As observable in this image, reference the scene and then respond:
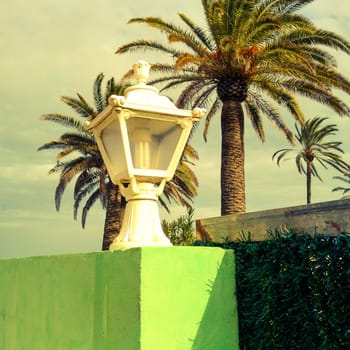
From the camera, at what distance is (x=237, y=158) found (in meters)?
19.5

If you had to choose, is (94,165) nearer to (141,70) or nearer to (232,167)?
(232,167)

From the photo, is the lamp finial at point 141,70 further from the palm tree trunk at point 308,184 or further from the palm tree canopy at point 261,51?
the palm tree trunk at point 308,184

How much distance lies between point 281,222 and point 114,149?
61.7 inches

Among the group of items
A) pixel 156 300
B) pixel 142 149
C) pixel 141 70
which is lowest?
pixel 156 300

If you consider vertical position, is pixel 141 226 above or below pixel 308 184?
below

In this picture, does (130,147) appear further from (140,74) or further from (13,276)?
(13,276)

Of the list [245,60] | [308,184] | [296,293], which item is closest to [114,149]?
[296,293]

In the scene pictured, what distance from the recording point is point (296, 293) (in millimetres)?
3359

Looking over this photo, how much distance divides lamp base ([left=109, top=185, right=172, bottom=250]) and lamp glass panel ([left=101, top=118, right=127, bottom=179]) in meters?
0.27

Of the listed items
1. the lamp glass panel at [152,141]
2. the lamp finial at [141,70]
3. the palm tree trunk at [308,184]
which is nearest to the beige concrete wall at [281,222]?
the lamp glass panel at [152,141]

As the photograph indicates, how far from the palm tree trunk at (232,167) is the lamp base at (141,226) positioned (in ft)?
48.7

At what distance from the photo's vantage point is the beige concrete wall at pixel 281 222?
3568mm

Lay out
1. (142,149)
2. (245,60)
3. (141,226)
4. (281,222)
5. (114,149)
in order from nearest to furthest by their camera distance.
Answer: (281,222) → (141,226) → (142,149) → (114,149) → (245,60)

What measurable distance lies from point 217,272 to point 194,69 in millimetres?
16907
